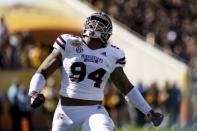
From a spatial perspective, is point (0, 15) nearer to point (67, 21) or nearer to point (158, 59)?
point (67, 21)

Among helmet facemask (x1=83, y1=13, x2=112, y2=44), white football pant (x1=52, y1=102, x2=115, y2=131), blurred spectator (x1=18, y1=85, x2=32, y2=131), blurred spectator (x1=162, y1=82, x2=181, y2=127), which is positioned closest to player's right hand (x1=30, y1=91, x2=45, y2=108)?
white football pant (x1=52, y1=102, x2=115, y2=131)

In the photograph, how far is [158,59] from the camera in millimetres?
24594

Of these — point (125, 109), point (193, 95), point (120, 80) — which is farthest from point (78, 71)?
point (125, 109)

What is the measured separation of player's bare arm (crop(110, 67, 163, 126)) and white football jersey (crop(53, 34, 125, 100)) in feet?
0.61

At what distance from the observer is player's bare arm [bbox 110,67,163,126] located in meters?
8.75

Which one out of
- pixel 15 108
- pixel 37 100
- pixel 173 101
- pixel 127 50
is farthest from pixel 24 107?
pixel 37 100

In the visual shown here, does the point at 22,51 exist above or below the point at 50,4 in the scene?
below

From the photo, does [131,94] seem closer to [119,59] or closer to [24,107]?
[119,59]

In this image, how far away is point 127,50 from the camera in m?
24.5

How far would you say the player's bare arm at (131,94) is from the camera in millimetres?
8747

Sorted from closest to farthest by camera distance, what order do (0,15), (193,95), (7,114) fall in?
1. (193,95)
2. (7,114)
3. (0,15)

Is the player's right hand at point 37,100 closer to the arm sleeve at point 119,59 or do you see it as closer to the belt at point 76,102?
the belt at point 76,102

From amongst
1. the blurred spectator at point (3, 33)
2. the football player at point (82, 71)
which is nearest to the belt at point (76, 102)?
the football player at point (82, 71)

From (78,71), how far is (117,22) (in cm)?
1624
